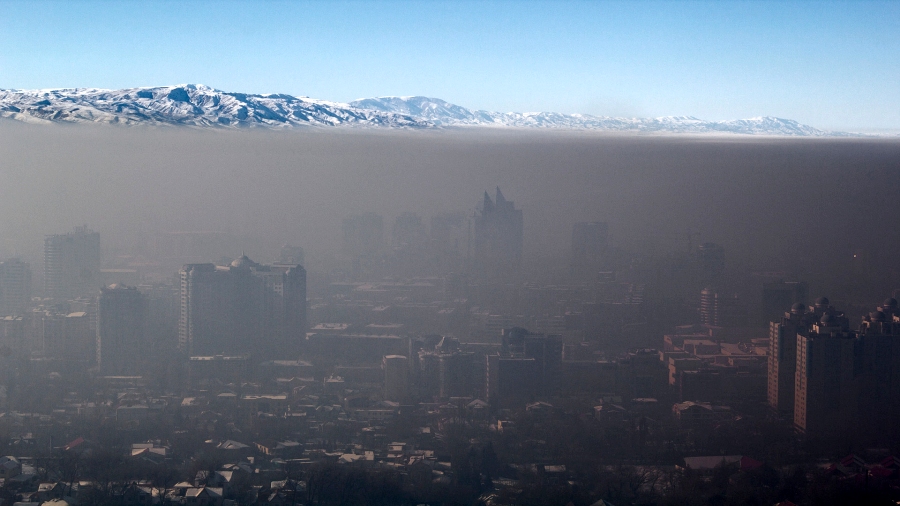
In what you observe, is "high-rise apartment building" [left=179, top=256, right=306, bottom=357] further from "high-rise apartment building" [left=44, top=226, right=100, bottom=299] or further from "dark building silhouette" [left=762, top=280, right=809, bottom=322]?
"dark building silhouette" [left=762, top=280, right=809, bottom=322]

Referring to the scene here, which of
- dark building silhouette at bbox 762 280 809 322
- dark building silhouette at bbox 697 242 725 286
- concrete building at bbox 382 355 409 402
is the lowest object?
concrete building at bbox 382 355 409 402

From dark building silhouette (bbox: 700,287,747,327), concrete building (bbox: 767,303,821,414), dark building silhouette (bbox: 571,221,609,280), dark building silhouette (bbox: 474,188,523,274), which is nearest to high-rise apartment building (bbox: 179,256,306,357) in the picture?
dark building silhouette (bbox: 474,188,523,274)

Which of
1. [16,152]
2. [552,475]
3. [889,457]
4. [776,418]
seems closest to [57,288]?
[16,152]

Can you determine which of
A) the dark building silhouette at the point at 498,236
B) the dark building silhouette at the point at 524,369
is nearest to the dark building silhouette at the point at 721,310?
the dark building silhouette at the point at 524,369

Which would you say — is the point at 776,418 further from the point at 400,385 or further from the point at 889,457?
the point at 400,385

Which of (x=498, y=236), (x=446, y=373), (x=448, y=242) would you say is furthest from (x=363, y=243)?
(x=446, y=373)

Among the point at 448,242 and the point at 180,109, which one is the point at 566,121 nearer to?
the point at 448,242

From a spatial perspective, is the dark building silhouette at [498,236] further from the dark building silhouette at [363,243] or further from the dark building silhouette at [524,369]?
the dark building silhouette at [524,369]

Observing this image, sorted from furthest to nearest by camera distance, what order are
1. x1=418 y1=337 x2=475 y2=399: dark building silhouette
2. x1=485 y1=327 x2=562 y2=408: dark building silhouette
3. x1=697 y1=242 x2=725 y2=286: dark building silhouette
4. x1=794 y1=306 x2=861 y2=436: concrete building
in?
x1=697 y1=242 x2=725 y2=286: dark building silhouette
x1=418 y1=337 x2=475 y2=399: dark building silhouette
x1=485 y1=327 x2=562 y2=408: dark building silhouette
x1=794 y1=306 x2=861 y2=436: concrete building
